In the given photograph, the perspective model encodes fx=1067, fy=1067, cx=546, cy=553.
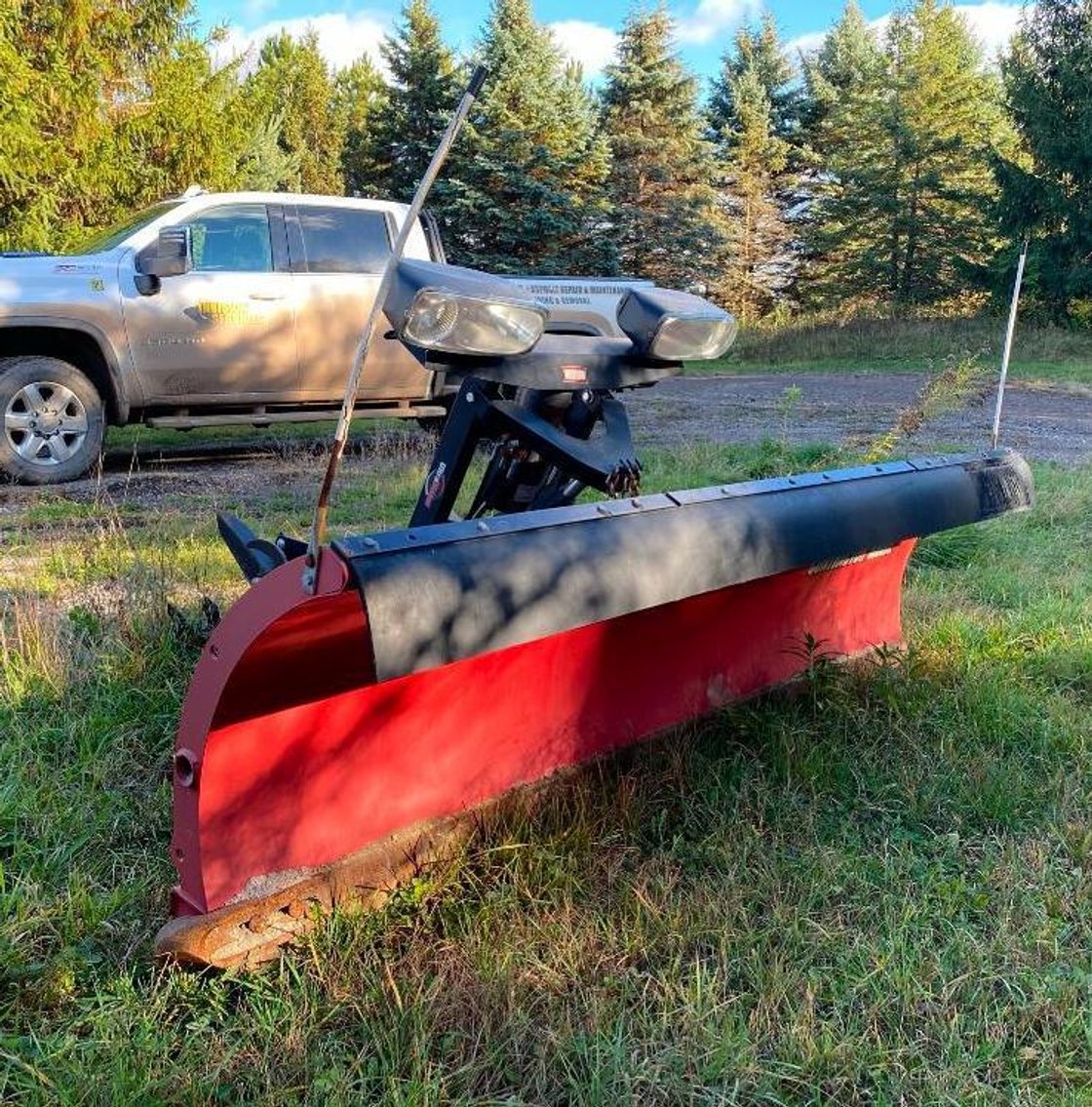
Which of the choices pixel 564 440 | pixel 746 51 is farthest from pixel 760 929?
pixel 746 51

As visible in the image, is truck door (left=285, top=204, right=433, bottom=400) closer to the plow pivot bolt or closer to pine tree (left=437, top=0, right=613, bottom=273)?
the plow pivot bolt

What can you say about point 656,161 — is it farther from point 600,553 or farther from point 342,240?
point 600,553

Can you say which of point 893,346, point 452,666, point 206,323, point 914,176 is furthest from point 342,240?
point 914,176

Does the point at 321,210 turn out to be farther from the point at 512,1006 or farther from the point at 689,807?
the point at 512,1006

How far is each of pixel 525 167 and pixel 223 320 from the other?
20.5 m

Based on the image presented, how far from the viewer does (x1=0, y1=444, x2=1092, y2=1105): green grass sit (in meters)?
1.93

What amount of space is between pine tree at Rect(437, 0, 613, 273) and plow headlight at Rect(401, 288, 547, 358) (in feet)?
77.9

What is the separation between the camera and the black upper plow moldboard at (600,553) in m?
1.63

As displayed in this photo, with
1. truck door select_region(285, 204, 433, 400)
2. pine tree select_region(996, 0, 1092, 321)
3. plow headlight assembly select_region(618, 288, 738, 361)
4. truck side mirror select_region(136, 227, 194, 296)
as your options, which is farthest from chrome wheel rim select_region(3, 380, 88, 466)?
pine tree select_region(996, 0, 1092, 321)

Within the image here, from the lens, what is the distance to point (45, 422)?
7098mm

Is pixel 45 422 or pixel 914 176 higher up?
pixel 914 176

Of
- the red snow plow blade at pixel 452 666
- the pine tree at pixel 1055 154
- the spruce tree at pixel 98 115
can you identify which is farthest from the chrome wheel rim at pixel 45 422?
the pine tree at pixel 1055 154

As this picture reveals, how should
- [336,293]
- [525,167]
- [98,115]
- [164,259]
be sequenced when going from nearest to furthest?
[164,259] → [336,293] → [98,115] → [525,167]

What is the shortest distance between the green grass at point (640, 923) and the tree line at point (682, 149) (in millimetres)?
13500
